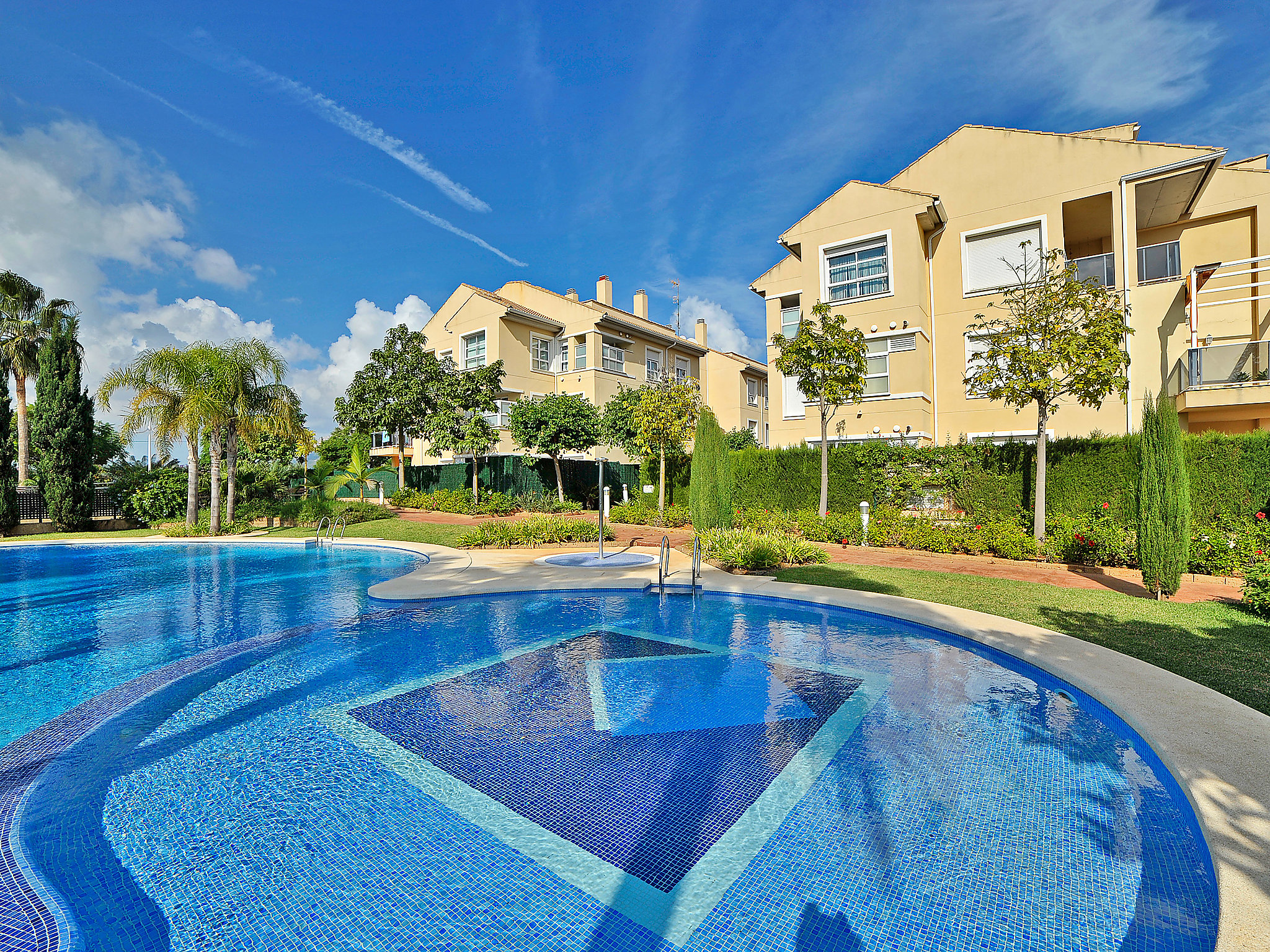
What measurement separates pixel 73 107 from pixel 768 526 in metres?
23.0

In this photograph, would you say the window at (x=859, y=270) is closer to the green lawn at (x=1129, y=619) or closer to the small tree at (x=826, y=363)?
A: the small tree at (x=826, y=363)

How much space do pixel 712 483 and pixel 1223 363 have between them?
48.8 feet

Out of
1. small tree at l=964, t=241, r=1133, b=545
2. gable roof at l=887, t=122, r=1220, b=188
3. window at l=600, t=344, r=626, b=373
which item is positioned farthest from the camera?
window at l=600, t=344, r=626, b=373

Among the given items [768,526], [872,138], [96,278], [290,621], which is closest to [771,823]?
[290,621]

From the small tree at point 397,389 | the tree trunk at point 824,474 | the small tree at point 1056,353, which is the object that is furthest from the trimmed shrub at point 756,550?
the small tree at point 397,389

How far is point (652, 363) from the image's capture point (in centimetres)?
3472

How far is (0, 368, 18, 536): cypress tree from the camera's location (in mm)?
20516

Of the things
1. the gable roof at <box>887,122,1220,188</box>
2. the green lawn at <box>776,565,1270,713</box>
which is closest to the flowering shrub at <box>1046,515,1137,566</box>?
the green lawn at <box>776,565,1270,713</box>

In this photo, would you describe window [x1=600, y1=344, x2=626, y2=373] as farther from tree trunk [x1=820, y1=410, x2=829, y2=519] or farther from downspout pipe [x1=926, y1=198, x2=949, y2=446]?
tree trunk [x1=820, y1=410, x2=829, y2=519]

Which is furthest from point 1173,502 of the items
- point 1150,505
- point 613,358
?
point 613,358

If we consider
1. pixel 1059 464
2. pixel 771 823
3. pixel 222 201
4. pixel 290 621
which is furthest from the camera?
pixel 222 201

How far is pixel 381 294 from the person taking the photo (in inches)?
1164

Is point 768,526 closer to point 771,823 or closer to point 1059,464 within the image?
point 1059,464

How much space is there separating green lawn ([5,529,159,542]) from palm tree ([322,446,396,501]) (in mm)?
6232
